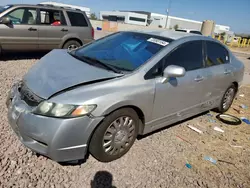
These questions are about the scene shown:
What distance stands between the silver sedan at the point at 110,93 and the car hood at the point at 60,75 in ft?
0.04

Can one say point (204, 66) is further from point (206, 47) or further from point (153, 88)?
point (153, 88)

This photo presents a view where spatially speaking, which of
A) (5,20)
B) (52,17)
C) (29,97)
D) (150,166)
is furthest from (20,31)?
(150,166)

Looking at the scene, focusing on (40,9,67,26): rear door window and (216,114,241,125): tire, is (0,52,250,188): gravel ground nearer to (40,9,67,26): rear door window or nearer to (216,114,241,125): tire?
(216,114,241,125): tire

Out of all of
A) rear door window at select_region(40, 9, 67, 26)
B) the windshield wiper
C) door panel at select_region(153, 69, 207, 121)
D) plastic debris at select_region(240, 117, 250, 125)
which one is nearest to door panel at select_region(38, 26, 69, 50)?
rear door window at select_region(40, 9, 67, 26)

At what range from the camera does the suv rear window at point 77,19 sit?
7.49 m

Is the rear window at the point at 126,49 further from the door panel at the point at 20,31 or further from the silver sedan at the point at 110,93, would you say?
Result: the door panel at the point at 20,31

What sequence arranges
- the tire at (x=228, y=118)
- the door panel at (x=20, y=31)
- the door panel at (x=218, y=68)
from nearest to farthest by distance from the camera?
the door panel at (x=218, y=68) → the tire at (x=228, y=118) → the door panel at (x=20, y=31)

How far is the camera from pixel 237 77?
4562mm

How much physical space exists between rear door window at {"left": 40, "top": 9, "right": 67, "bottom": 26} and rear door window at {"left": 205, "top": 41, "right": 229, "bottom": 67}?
5.25 metres

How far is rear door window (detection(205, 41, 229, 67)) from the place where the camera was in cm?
378

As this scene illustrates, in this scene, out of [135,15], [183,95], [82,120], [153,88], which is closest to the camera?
[82,120]

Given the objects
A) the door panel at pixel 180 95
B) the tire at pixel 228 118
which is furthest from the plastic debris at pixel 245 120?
the door panel at pixel 180 95

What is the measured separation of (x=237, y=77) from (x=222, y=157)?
7.00 feet

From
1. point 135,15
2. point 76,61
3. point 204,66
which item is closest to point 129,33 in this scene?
point 76,61
